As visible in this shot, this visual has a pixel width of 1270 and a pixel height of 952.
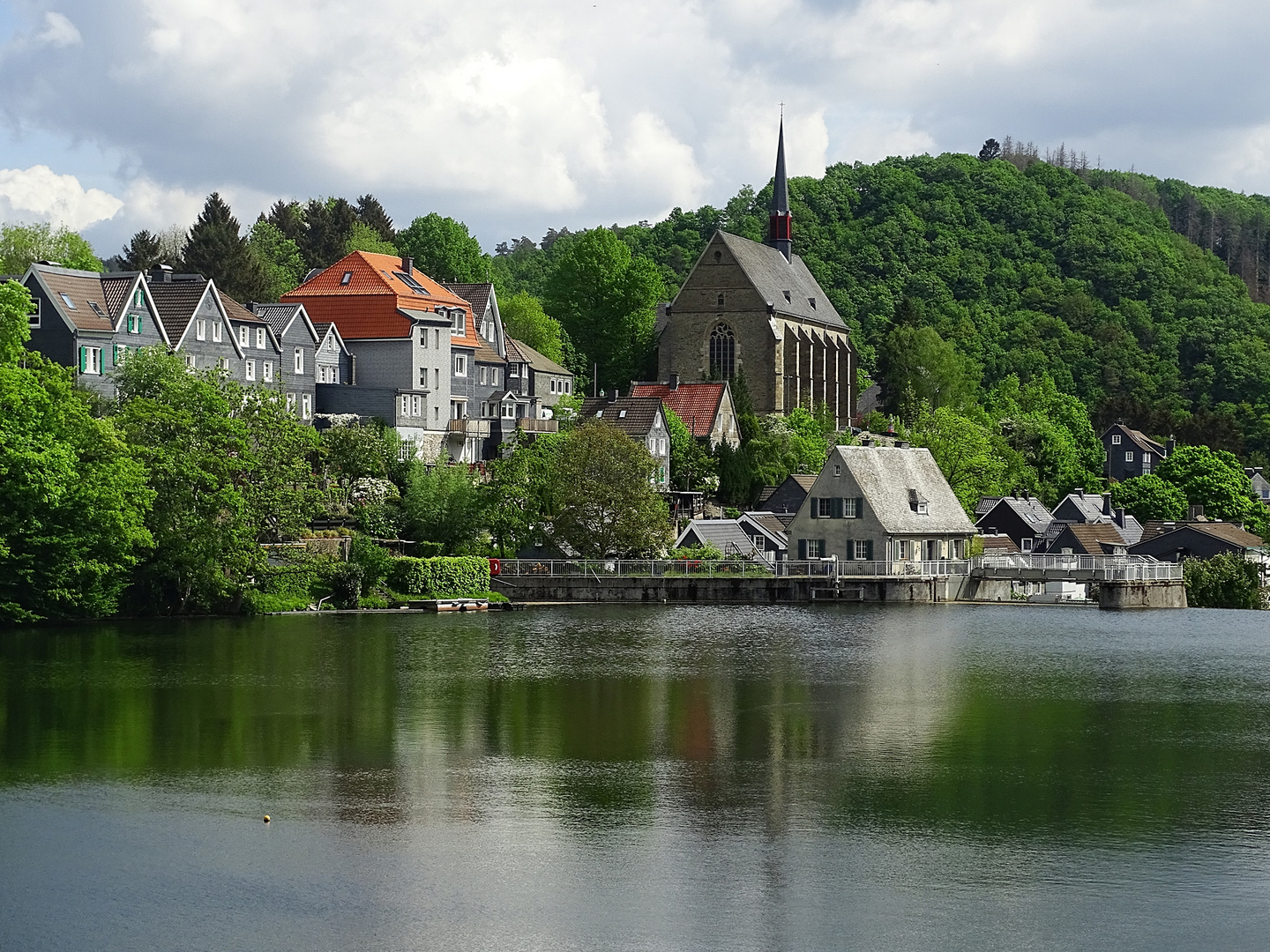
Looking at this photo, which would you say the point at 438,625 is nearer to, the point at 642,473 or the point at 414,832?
the point at 642,473

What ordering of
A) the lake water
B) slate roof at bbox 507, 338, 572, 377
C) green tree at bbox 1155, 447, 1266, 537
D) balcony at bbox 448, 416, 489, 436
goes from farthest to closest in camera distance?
green tree at bbox 1155, 447, 1266, 537
slate roof at bbox 507, 338, 572, 377
balcony at bbox 448, 416, 489, 436
the lake water

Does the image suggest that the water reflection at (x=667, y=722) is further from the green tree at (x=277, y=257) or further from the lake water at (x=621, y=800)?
the green tree at (x=277, y=257)

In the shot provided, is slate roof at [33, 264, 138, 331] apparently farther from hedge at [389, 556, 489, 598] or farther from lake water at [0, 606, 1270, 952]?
lake water at [0, 606, 1270, 952]

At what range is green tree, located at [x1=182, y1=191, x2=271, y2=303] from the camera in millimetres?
110688

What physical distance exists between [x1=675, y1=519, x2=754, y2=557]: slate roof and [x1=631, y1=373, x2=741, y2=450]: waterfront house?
18.1 m

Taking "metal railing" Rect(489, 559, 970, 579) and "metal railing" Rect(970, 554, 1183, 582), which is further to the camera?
"metal railing" Rect(970, 554, 1183, 582)

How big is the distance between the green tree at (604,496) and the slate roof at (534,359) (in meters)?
27.6

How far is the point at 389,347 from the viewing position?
311 feet

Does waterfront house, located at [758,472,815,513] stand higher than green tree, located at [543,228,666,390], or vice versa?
green tree, located at [543,228,666,390]

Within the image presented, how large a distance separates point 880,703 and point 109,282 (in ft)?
158

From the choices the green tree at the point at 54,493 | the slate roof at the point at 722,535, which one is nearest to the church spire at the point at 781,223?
the slate roof at the point at 722,535

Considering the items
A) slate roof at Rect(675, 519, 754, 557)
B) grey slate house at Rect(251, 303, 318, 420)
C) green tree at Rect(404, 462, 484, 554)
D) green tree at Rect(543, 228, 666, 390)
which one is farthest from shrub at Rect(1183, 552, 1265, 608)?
green tree at Rect(543, 228, 666, 390)

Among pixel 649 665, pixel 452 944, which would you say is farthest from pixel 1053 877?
pixel 649 665

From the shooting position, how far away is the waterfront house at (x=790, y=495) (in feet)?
318
